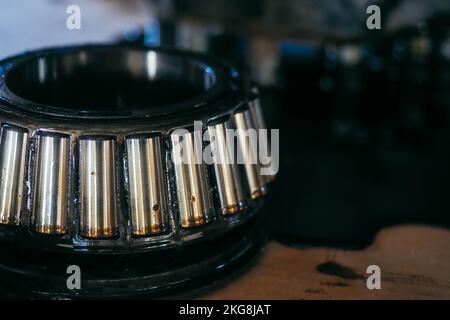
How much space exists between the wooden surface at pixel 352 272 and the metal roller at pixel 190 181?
0.11 metres

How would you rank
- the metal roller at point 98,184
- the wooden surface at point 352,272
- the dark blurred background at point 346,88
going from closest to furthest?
the metal roller at point 98,184
the wooden surface at point 352,272
the dark blurred background at point 346,88

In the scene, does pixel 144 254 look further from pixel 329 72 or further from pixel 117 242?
pixel 329 72

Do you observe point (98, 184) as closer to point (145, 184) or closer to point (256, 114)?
point (145, 184)

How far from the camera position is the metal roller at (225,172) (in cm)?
66

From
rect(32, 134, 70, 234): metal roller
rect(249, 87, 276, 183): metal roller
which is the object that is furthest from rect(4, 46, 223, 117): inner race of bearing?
rect(32, 134, 70, 234): metal roller

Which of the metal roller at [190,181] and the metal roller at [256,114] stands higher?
the metal roller at [256,114]

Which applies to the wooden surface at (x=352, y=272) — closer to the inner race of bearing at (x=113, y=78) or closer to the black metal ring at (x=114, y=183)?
the black metal ring at (x=114, y=183)

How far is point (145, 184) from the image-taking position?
2.05 feet

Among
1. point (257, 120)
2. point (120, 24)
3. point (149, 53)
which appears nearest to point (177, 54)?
point (149, 53)

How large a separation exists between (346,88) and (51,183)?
2.42 ft

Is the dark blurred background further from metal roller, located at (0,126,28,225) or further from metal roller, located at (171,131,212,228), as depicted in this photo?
metal roller, located at (0,126,28,225)

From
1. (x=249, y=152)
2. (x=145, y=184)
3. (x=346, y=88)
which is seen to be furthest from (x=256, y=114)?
(x=346, y=88)

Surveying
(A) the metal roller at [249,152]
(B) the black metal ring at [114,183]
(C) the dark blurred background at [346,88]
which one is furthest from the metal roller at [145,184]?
(C) the dark blurred background at [346,88]
